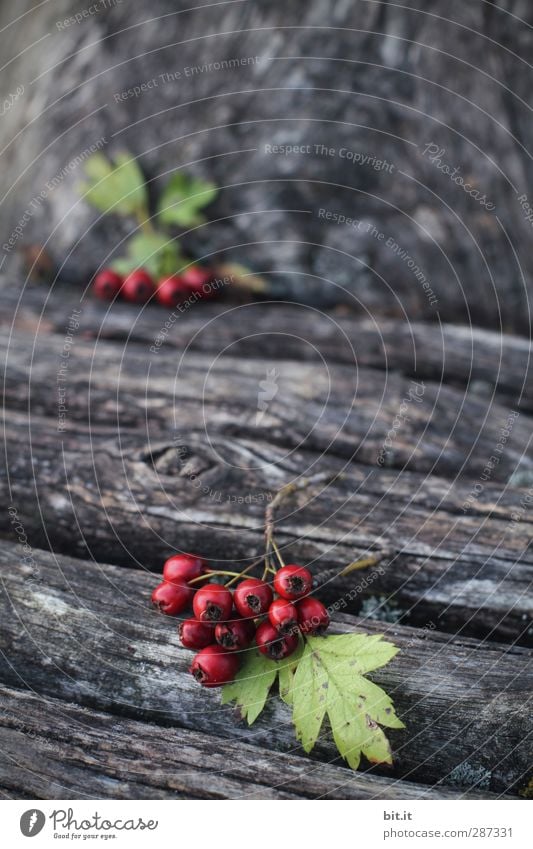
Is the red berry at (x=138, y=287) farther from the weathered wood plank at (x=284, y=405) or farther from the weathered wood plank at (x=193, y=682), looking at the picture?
the weathered wood plank at (x=193, y=682)

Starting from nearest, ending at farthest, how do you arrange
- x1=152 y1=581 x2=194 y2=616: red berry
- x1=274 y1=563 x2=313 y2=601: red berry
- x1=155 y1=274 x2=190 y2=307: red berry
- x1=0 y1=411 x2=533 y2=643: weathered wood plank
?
x1=274 y1=563 x2=313 y2=601: red berry
x1=152 y1=581 x2=194 y2=616: red berry
x1=0 y1=411 x2=533 y2=643: weathered wood plank
x1=155 y1=274 x2=190 y2=307: red berry

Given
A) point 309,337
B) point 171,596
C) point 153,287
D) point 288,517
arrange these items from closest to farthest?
point 171,596 < point 288,517 < point 309,337 < point 153,287

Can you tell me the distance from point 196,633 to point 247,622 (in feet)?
0.56

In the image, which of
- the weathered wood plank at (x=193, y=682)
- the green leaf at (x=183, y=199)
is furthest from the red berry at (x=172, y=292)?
the weathered wood plank at (x=193, y=682)

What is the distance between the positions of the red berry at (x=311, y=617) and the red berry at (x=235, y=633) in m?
0.17

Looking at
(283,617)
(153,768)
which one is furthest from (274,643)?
(153,768)

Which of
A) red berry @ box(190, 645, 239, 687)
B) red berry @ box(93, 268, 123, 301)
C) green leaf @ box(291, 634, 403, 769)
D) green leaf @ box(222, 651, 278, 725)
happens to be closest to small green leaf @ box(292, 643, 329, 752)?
green leaf @ box(291, 634, 403, 769)

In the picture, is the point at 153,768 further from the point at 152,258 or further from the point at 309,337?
the point at 152,258

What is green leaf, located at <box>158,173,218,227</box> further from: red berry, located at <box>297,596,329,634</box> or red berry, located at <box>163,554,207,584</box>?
red berry, located at <box>297,596,329,634</box>

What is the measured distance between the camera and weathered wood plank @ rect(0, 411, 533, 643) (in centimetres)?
258

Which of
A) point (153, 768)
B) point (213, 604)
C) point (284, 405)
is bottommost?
point (153, 768)

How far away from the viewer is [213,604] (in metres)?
2.17

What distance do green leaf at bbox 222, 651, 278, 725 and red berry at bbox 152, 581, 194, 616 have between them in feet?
1.00

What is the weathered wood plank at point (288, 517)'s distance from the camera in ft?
8.47
